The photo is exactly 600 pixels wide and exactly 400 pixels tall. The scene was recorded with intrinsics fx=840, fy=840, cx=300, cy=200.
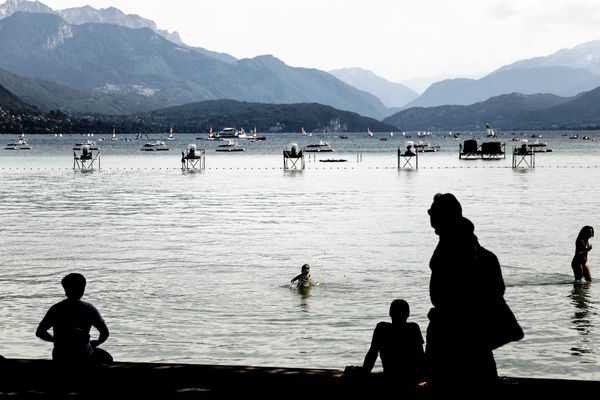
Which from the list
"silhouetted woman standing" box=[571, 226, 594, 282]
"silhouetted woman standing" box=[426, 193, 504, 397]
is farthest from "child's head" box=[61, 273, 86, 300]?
"silhouetted woman standing" box=[571, 226, 594, 282]

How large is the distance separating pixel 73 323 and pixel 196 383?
1.77m

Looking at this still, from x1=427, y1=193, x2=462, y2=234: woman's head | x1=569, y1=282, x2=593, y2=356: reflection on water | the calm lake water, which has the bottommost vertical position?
the calm lake water

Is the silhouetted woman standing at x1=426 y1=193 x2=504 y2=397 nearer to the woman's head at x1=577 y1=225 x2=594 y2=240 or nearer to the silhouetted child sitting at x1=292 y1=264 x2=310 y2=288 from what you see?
the woman's head at x1=577 y1=225 x2=594 y2=240

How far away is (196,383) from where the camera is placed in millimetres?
10156

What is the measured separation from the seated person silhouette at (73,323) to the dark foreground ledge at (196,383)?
20 cm

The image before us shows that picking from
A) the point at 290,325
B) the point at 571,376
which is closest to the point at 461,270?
the point at 571,376

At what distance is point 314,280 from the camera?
26.5 metres

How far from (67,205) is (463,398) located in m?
52.3

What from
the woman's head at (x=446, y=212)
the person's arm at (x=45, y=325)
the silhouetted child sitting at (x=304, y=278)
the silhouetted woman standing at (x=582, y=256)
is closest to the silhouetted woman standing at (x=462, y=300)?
the woman's head at (x=446, y=212)

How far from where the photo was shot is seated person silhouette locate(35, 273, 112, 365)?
34.4ft

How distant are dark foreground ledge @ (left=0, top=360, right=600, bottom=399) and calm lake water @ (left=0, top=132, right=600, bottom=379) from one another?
5.89m

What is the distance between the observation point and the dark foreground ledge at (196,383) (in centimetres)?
967

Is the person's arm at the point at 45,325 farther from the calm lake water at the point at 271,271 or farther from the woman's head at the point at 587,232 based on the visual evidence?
the woman's head at the point at 587,232

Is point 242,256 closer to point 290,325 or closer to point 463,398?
point 290,325
